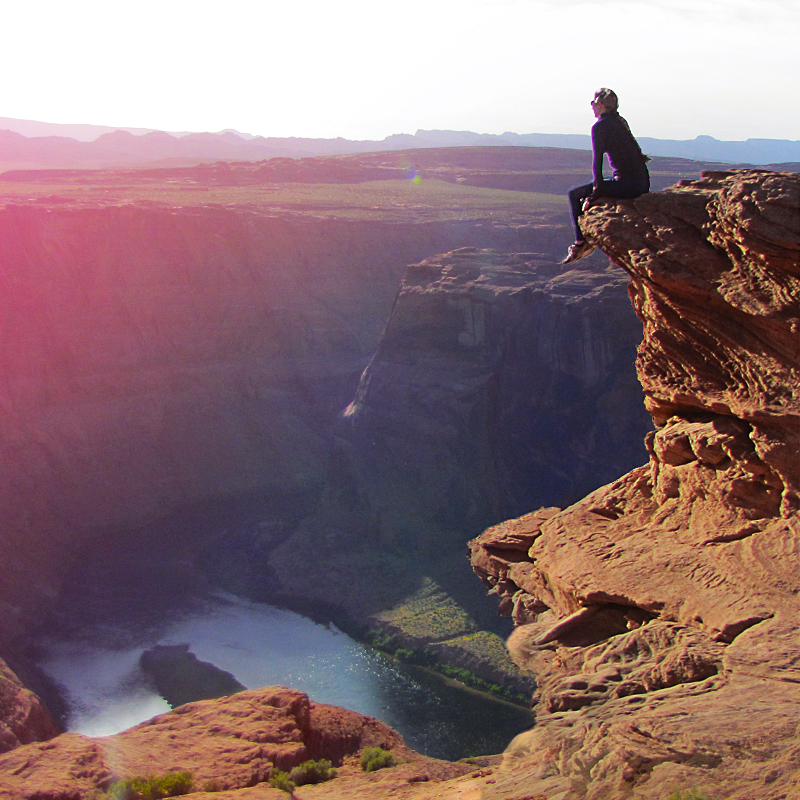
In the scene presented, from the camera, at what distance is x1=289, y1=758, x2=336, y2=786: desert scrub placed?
10008mm

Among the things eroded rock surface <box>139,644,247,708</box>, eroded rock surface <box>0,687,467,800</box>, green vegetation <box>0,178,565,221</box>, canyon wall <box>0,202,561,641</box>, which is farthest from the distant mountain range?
eroded rock surface <box>0,687,467,800</box>

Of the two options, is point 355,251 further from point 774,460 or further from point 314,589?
point 774,460

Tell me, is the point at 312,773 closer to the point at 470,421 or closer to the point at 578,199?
the point at 578,199

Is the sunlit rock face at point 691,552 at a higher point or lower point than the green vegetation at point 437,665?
higher

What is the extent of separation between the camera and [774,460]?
20.1ft

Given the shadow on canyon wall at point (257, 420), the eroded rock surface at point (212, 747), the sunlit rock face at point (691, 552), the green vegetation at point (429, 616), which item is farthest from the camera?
the shadow on canyon wall at point (257, 420)

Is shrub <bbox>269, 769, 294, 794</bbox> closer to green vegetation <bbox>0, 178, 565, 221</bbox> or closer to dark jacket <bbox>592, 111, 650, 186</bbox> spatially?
dark jacket <bbox>592, 111, 650, 186</bbox>

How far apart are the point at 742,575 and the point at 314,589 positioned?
76.3ft

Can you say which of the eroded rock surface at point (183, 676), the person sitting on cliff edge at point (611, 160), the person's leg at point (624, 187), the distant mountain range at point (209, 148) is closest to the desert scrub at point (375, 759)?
the person sitting on cliff edge at point (611, 160)

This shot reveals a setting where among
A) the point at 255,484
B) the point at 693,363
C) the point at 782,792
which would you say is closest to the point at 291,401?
the point at 255,484

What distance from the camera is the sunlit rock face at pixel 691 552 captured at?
461 cm

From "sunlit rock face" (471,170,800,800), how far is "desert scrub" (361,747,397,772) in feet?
14.4

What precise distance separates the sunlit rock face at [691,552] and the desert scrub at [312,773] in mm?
4041

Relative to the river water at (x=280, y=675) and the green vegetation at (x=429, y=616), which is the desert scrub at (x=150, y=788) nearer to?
the river water at (x=280, y=675)
